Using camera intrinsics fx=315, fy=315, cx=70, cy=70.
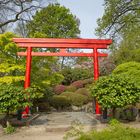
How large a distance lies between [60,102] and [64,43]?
784 cm

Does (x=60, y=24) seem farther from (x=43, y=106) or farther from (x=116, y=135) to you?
(x=116, y=135)

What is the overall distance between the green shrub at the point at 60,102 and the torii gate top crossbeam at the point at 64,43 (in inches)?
292

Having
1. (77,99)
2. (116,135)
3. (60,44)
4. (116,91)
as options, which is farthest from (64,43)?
(116,135)

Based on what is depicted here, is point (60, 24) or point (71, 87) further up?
point (60, 24)

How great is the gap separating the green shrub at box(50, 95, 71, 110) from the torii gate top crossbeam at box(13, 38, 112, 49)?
24.4 ft

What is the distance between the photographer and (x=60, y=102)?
23422mm

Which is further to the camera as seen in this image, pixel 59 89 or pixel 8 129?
pixel 59 89

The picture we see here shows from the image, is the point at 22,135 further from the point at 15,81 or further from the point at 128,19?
the point at 128,19

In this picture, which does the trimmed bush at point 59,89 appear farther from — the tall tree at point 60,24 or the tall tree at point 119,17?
the tall tree at point 60,24

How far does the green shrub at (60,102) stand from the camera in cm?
2319

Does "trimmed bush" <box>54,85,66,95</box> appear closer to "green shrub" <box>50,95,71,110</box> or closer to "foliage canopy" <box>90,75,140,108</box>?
"green shrub" <box>50,95,71,110</box>

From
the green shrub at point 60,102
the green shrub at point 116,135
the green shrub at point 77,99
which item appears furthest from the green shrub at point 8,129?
the green shrub at point 77,99

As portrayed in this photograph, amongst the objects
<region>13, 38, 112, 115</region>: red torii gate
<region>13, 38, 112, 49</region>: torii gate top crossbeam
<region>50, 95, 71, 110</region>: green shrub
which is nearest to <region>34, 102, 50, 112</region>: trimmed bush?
<region>50, 95, 71, 110</region>: green shrub

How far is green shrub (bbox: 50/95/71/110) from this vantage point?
23188 mm
